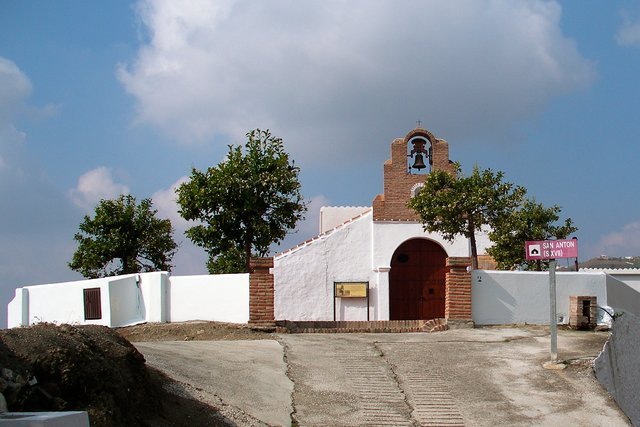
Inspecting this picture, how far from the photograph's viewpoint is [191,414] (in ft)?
26.8

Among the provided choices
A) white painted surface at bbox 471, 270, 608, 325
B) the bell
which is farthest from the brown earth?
the bell

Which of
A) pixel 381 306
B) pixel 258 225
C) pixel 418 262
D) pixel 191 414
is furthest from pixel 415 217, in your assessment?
pixel 191 414

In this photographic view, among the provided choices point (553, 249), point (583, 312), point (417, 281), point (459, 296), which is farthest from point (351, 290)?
point (553, 249)

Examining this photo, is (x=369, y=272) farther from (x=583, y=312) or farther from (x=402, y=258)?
(x=583, y=312)

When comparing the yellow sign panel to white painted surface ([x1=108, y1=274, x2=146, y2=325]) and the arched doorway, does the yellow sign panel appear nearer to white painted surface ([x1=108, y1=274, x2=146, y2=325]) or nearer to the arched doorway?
the arched doorway

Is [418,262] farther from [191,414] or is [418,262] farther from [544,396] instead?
[191,414]

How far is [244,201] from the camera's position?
74.7ft

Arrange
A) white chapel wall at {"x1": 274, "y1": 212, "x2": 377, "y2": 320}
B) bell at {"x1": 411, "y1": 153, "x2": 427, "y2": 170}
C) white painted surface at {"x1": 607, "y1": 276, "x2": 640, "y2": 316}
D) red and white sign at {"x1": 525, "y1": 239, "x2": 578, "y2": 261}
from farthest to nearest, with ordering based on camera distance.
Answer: bell at {"x1": 411, "y1": 153, "x2": 427, "y2": 170} → white chapel wall at {"x1": 274, "y1": 212, "x2": 377, "y2": 320} → red and white sign at {"x1": 525, "y1": 239, "x2": 578, "y2": 261} → white painted surface at {"x1": 607, "y1": 276, "x2": 640, "y2": 316}

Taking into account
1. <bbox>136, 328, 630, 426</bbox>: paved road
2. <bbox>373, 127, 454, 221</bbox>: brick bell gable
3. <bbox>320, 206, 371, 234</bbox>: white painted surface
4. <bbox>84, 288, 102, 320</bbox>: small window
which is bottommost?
<bbox>136, 328, 630, 426</bbox>: paved road

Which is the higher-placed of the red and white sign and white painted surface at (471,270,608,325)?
the red and white sign

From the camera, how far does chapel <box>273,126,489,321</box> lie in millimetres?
21891

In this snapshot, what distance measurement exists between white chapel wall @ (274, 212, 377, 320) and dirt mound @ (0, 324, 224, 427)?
13.5 meters

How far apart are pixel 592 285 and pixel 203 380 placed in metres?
10.3

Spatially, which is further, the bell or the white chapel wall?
the bell
